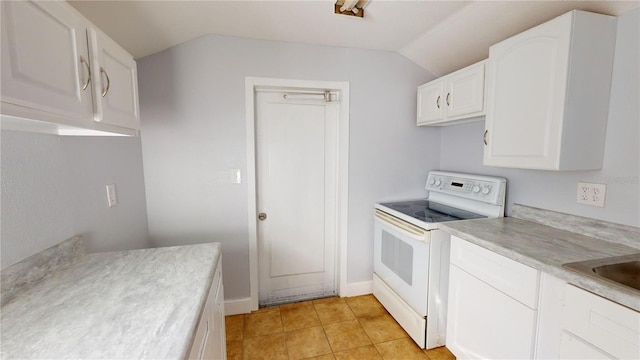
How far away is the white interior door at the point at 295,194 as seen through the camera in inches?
92.5

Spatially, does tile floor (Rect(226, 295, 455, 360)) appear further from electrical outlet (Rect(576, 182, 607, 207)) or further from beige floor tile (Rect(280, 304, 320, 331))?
electrical outlet (Rect(576, 182, 607, 207))

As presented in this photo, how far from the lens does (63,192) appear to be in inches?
48.3

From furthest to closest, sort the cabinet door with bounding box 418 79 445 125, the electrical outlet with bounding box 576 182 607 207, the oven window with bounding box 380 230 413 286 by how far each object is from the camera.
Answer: the cabinet door with bounding box 418 79 445 125
the oven window with bounding box 380 230 413 286
the electrical outlet with bounding box 576 182 607 207

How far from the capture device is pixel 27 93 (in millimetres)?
700

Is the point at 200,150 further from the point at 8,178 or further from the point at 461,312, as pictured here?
the point at 461,312

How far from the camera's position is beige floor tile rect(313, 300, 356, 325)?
2.24 metres

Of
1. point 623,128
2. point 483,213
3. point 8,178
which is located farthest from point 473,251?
point 8,178

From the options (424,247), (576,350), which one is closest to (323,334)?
(424,247)

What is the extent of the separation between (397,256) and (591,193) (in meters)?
1.22

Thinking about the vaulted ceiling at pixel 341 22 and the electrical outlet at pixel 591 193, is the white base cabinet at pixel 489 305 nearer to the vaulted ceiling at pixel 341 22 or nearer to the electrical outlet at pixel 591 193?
the electrical outlet at pixel 591 193

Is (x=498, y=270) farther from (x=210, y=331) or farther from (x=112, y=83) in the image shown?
(x=112, y=83)

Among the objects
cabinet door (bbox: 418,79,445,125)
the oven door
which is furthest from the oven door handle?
cabinet door (bbox: 418,79,445,125)

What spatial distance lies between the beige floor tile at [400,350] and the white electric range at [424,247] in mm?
52

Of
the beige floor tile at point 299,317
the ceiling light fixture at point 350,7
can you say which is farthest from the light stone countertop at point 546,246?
the ceiling light fixture at point 350,7
